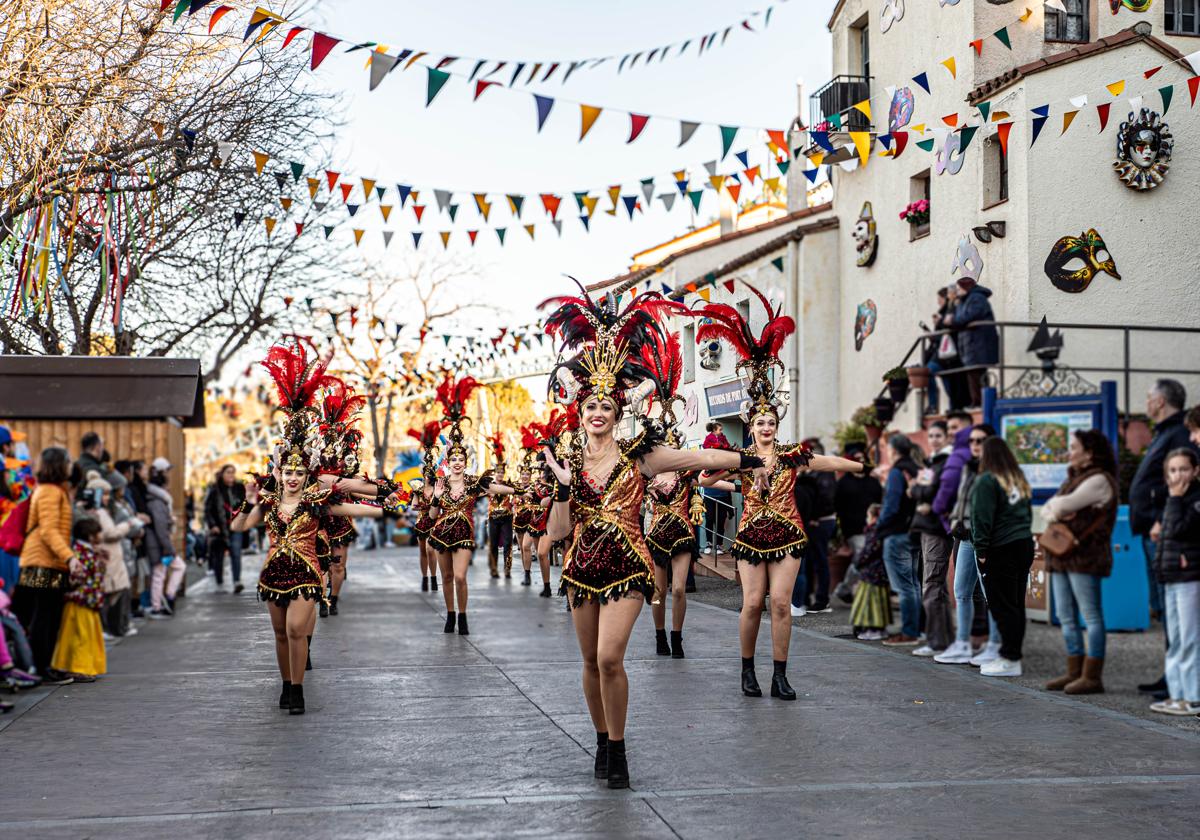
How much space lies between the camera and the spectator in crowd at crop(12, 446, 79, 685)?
997cm

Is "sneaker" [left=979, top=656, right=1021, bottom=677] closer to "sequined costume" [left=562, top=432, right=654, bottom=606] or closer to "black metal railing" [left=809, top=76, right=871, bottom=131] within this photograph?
"sequined costume" [left=562, top=432, right=654, bottom=606]

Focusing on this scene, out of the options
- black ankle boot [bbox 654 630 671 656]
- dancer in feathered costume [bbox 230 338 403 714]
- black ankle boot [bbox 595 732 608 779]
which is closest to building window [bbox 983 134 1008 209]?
black ankle boot [bbox 654 630 671 656]

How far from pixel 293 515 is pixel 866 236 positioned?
16987 mm

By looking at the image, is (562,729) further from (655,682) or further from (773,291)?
(773,291)

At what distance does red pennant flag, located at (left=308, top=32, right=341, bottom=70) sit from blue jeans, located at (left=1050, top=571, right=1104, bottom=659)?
735 centimetres

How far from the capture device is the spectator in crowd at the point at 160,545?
16.1 m

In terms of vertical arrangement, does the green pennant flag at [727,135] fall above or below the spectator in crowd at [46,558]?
above

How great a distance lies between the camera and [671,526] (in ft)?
38.3

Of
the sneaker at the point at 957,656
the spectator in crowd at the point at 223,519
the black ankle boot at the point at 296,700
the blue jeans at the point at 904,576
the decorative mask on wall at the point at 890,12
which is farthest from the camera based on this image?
the decorative mask on wall at the point at 890,12

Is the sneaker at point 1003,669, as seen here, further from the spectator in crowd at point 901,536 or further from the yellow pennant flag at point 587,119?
the yellow pennant flag at point 587,119

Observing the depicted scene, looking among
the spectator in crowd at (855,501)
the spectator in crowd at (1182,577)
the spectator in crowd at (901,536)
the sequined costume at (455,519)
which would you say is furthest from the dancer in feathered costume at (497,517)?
the spectator in crowd at (1182,577)

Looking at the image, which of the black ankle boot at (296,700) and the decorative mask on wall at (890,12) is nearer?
the black ankle boot at (296,700)

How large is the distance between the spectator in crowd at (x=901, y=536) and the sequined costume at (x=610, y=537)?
585 cm

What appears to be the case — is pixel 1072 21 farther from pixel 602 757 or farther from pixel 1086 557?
pixel 602 757
